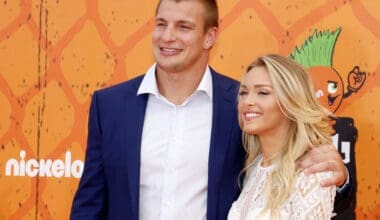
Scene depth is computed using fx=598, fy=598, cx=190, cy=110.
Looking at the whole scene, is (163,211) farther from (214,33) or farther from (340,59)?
(340,59)

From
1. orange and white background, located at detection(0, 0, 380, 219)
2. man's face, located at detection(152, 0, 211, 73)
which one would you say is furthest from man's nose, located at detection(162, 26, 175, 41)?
orange and white background, located at detection(0, 0, 380, 219)

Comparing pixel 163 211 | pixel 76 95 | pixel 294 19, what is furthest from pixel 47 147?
pixel 294 19

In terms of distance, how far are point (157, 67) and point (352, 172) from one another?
0.76m

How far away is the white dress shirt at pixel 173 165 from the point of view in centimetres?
174

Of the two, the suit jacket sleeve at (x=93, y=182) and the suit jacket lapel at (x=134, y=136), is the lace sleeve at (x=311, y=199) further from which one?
the suit jacket sleeve at (x=93, y=182)

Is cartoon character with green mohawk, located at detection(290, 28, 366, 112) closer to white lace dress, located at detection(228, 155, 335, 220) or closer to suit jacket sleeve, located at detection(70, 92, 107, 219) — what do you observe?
white lace dress, located at detection(228, 155, 335, 220)

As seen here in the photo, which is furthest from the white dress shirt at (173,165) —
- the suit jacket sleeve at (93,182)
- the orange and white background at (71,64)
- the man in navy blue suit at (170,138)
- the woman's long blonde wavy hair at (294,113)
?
the orange and white background at (71,64)

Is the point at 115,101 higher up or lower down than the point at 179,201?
higher up

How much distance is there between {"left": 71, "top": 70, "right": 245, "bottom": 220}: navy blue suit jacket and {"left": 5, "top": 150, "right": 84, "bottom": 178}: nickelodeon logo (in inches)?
19.7

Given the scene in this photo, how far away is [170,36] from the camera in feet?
5.82

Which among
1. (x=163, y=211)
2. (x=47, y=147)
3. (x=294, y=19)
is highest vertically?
(x=294, y=19)

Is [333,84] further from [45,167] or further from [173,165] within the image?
[45,167]

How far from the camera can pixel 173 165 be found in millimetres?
1750

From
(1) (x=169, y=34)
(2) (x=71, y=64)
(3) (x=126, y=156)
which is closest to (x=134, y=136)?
(3) (x=126, y=156)
